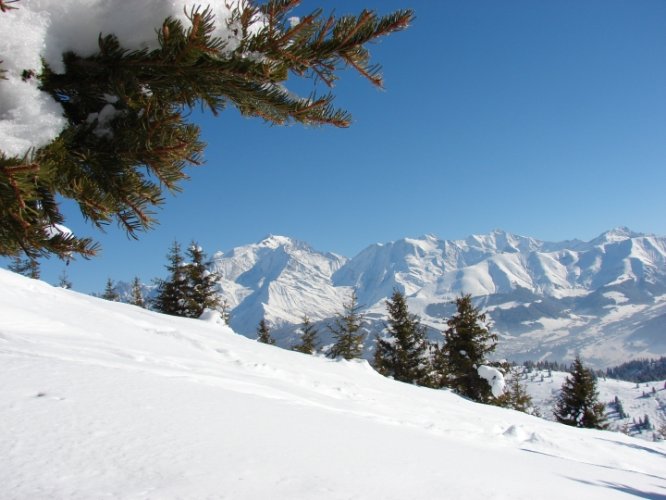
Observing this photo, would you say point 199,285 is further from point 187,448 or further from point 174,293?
point 187,448

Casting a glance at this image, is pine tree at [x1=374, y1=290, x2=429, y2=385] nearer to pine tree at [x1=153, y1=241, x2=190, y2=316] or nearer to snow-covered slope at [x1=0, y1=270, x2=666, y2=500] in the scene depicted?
pine tree at [x1=153, y1=241, x2=190, y2=316]

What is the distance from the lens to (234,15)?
2.15 metres

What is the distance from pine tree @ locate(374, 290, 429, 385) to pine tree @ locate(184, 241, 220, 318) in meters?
12.7

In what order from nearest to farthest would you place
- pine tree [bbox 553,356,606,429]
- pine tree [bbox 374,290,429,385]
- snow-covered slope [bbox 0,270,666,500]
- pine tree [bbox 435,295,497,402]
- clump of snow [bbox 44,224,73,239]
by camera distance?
snow-covered slope [bbox 0,270,666,500]
clump of snow [bbox 44,224,73,239]
pine tree [bbox 435,295,497,402]
pine tree [bbox 374,290,429,385]
pine tree [bbox 553,356,606,429]

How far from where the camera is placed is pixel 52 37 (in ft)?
6.91

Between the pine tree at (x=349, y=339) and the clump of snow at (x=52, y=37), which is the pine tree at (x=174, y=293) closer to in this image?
the pine tree at (x=349, y=339)

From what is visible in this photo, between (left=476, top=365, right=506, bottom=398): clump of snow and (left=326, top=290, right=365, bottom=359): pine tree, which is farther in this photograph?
(left=326, top=290, right=365, bottom=359): pine tree

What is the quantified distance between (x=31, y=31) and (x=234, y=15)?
3.18 feet

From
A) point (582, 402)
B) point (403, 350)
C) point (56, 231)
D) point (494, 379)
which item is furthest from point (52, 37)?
point (582, 402)

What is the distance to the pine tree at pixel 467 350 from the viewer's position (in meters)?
26.6

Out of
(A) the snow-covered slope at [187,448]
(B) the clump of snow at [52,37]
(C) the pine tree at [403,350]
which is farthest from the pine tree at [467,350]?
(B) the clump of snow at [52,37]

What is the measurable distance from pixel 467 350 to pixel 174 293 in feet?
69.5

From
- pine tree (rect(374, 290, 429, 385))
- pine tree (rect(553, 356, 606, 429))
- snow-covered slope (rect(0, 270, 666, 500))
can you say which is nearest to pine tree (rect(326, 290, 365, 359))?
pine tree (rect(374, 290, 429, 385))

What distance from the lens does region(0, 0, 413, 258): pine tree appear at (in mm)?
2115
